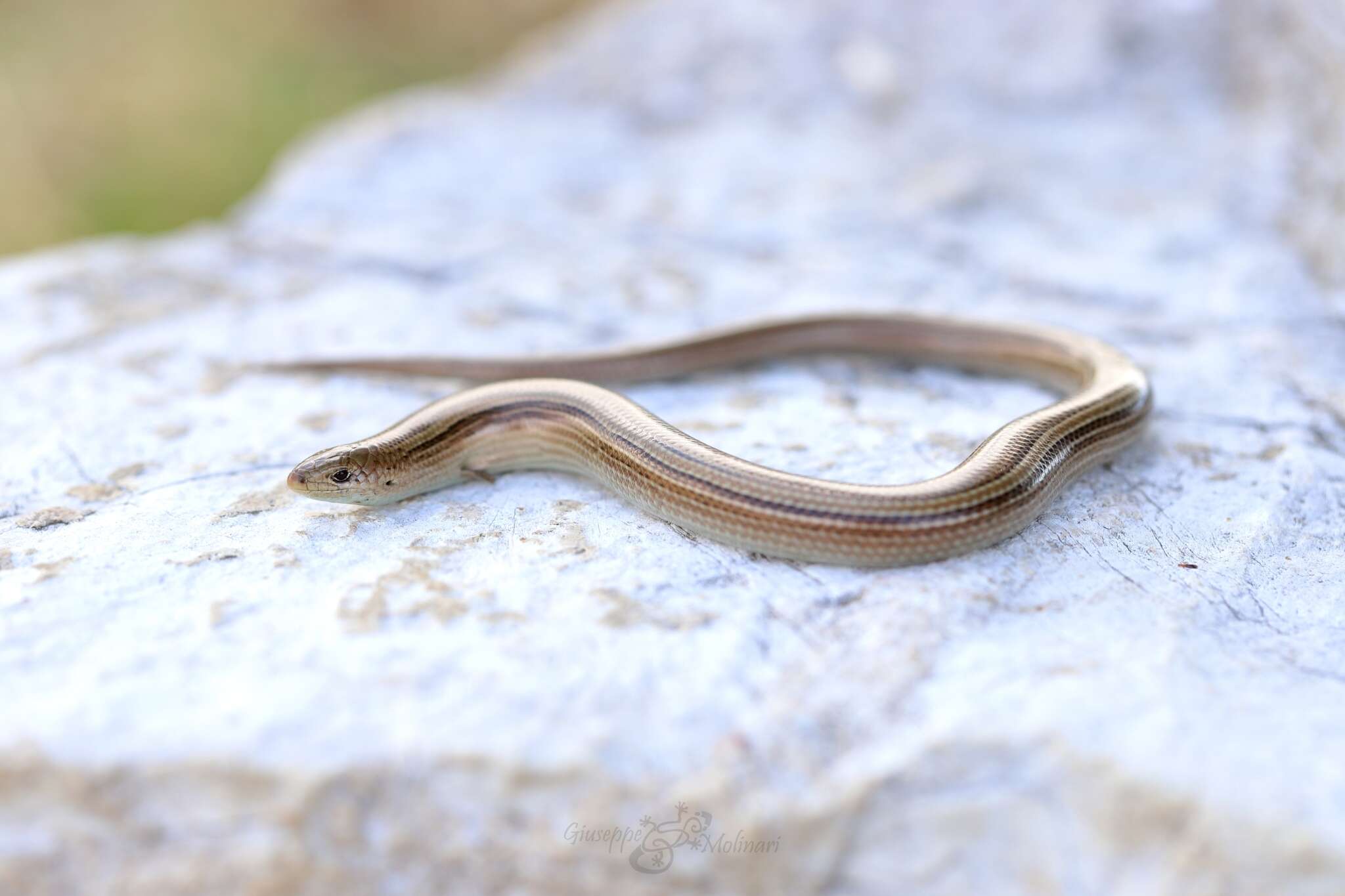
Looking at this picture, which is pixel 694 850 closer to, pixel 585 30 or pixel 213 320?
pixel 213 320

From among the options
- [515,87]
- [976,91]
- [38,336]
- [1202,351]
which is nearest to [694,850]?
[1202,351]

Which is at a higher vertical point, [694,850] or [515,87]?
[515,87]

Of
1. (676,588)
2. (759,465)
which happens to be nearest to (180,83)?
(759,465)

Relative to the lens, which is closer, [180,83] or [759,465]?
[759,465]

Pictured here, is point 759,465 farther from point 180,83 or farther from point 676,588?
point 180,83

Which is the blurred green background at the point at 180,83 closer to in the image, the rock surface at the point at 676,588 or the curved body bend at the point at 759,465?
the rock surface at the point at 676,588

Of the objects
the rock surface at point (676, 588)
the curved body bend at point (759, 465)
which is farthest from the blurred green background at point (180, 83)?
the curved body bend at point (759, 465)
